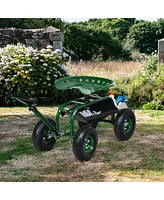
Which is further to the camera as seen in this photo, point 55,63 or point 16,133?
point 55,63

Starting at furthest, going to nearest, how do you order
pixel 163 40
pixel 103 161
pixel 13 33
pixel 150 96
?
1. pixel 13 33
2. pixel 150 96
3. pixel 163 40
4. pixel 103 161

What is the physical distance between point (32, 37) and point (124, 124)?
3312mm

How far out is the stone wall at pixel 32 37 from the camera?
629 cm

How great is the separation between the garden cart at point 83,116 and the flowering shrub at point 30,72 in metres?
1.71

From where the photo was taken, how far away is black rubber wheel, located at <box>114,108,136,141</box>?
350 centimetres

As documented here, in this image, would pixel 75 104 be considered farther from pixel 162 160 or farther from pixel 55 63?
pixel 55 63

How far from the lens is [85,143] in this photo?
328cm

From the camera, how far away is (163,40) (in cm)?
500

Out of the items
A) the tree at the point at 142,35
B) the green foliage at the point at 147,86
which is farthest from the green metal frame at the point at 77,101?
the green foliage at the point at 147,86

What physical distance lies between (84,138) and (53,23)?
12.0 feet

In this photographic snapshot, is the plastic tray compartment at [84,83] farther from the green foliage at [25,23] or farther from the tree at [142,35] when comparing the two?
the green foliage at [25,23]

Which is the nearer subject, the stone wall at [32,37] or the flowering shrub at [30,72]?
the flowering shrub at [30,72]

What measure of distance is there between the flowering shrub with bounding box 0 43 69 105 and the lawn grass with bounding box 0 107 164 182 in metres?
1.06

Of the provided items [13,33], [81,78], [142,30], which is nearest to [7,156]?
[81,78]
